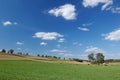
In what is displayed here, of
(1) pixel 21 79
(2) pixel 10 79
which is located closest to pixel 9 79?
(2) pixel 10 79

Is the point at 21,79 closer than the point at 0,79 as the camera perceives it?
No

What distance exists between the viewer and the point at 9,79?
73.0 ft

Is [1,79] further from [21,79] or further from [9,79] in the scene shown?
[21,79]

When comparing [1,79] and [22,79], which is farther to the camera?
[22,79]

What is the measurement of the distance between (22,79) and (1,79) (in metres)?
2.77

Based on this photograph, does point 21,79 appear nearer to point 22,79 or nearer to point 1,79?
point 22,79

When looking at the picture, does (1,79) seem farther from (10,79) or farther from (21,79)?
(21,79)

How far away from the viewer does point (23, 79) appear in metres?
23.3

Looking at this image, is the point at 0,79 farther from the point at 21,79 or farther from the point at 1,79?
the point at 21,79

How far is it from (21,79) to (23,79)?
0.25 meters

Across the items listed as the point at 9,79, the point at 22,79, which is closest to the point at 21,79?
the point at 22,79

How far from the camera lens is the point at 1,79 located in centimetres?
2147

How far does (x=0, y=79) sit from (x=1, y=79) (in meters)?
0.11

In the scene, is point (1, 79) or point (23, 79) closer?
point (1, 79)
